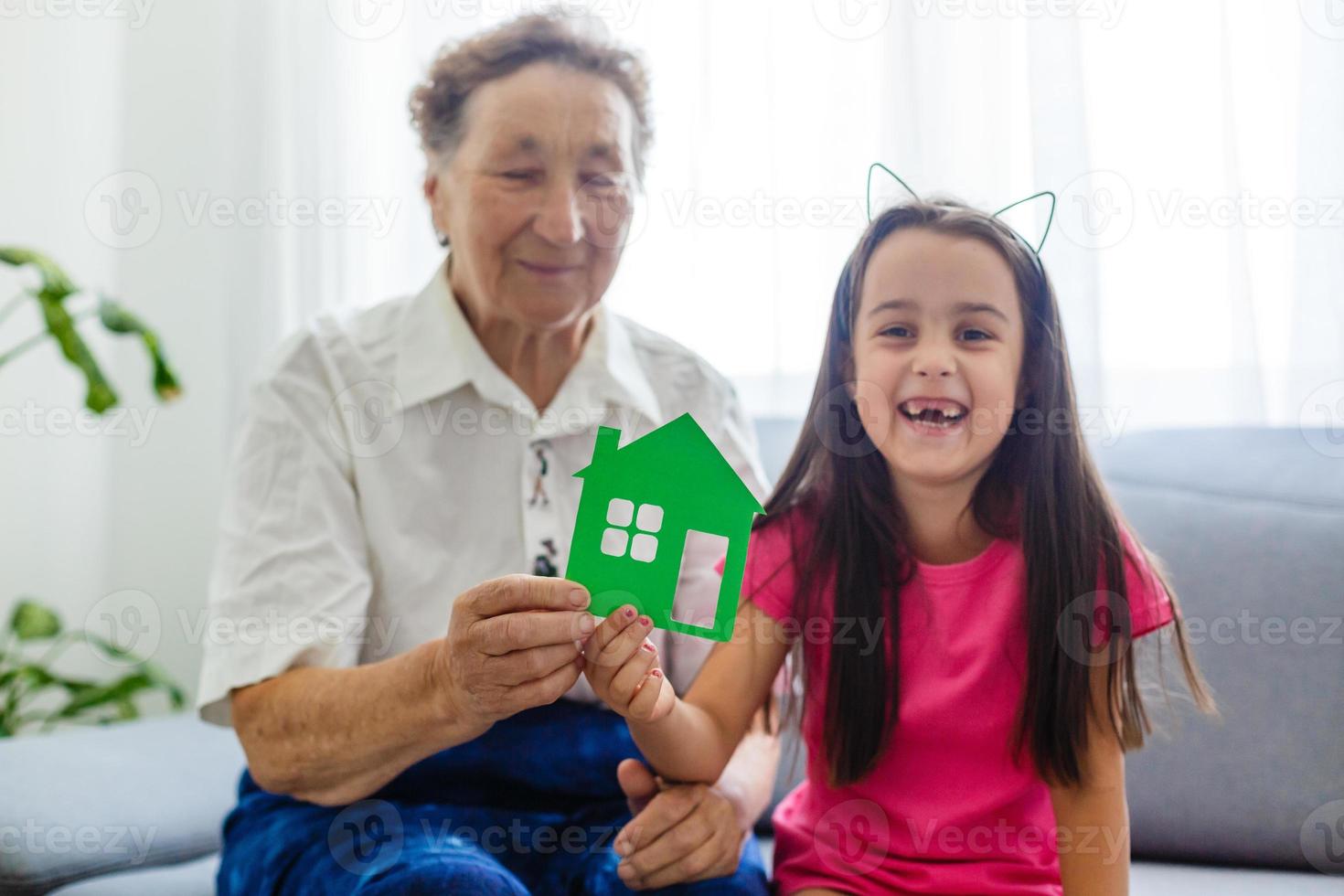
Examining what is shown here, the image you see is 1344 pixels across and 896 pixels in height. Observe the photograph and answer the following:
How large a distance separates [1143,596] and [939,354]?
338mm

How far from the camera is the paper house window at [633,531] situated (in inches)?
36.1

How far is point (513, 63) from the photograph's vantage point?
1324 mm

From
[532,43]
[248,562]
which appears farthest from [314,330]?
[532,43]

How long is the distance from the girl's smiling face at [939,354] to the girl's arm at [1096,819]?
0.91 ft

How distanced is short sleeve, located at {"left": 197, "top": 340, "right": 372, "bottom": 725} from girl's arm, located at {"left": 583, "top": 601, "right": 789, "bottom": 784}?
0.34 metres

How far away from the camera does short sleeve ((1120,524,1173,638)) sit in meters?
1.14
